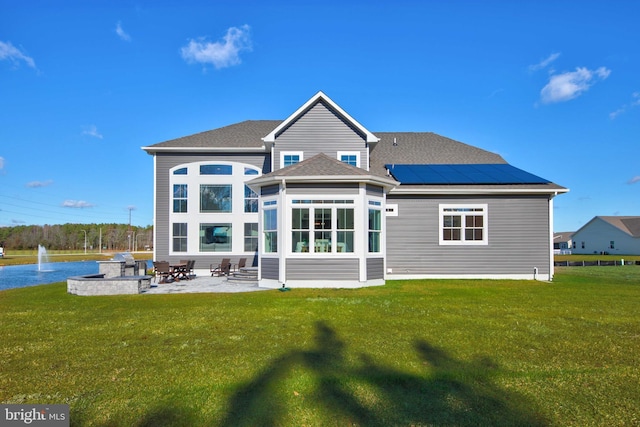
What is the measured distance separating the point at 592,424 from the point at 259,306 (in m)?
7.15

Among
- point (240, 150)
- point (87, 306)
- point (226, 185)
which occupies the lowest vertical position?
point (87, 306)

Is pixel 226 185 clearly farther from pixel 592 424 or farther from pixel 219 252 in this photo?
pixel 592 424

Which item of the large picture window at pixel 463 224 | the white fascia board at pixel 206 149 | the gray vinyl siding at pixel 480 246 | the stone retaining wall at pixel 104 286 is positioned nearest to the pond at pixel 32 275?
the stone retaining wall at pixel 104 286

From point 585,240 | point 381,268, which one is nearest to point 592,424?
point 381,268

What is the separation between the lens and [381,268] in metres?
13.5

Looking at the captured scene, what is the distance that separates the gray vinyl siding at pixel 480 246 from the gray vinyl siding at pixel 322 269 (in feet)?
11.5

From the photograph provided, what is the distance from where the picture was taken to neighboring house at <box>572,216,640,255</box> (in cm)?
5249

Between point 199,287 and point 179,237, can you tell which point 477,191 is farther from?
point 179,237

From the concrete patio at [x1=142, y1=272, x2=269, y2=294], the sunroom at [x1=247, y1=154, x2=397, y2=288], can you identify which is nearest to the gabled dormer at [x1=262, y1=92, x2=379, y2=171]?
the sunroom at [x1=247, y1=154, x2=397, y2=288]

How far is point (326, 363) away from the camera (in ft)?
17.0

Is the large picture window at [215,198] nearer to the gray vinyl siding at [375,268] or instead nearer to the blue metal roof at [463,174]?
the blue metal roof at [463,174]

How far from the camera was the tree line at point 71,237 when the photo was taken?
88.4 metres

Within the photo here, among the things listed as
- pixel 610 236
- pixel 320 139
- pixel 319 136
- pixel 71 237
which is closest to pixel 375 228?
pixel 320 139

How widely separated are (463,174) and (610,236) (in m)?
54.0
